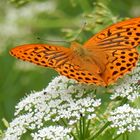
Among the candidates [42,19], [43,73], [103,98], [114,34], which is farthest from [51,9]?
[114,34]

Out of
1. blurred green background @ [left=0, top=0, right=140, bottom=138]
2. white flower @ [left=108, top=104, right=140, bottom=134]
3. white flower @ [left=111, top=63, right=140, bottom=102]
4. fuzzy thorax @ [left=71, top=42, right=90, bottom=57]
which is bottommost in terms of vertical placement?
blurred green background @ [left=0, top=0, right=140, bottom=138]

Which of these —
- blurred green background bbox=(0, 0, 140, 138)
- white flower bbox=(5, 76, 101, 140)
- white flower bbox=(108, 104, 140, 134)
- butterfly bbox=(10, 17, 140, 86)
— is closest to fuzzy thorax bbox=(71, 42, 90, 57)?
butterfly bbox=(10, 17, 140, 86)

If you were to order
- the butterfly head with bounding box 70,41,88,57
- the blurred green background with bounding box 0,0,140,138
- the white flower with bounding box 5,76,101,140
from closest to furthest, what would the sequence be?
the white flower with bounding box 5,76,101,140 → the butterfly head with bounding box 70,41,88,57 → the blurred green background with bounding box 0,0,140,138

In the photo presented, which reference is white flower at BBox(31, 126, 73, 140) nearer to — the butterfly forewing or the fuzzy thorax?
the butterfly forewing

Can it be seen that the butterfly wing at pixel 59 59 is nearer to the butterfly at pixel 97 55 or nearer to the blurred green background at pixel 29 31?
the butterfly at pixel 97 55

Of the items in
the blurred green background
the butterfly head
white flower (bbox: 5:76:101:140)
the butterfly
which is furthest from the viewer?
the blurred green background

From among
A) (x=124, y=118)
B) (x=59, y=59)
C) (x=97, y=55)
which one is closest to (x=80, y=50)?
(x=97, y=55)

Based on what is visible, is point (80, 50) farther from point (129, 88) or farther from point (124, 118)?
point (124, 118)
